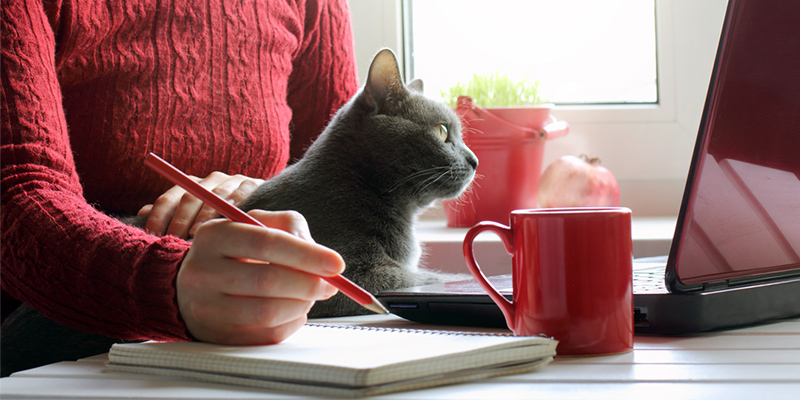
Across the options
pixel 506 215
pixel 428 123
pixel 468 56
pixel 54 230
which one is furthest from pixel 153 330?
pixel 468 56

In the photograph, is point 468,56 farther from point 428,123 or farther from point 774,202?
point 774,202

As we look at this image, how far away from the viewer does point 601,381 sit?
0.40 m

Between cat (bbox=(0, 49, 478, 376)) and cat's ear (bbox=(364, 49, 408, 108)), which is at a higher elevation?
cat's ear (bbox=(364, 49, 408, 108))

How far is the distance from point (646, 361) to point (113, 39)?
784 millimetres

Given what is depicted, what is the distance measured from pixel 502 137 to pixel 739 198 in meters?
0.90

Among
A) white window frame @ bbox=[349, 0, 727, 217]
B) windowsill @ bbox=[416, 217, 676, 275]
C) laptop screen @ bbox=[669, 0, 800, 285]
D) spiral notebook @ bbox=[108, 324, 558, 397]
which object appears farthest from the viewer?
white window frame @ bbox=[349, 0, 727, 217]

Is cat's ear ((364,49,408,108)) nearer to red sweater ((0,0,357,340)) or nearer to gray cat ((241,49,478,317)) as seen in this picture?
gray cat ((241,49,478,317))

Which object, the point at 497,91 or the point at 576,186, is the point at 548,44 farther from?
the point at 576,186

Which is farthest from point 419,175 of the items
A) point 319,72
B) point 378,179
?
point 319,72

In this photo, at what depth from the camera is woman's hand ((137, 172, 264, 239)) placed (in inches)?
34.1

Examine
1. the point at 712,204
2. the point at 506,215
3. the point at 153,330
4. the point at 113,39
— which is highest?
the point at 113,39

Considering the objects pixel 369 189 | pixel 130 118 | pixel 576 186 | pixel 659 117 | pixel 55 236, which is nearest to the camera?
pixel 55 236

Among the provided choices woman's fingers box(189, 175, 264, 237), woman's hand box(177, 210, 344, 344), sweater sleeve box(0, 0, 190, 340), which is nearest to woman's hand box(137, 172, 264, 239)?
woman's fingers box(189, 175, 264, 237)

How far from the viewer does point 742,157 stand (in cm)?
51
